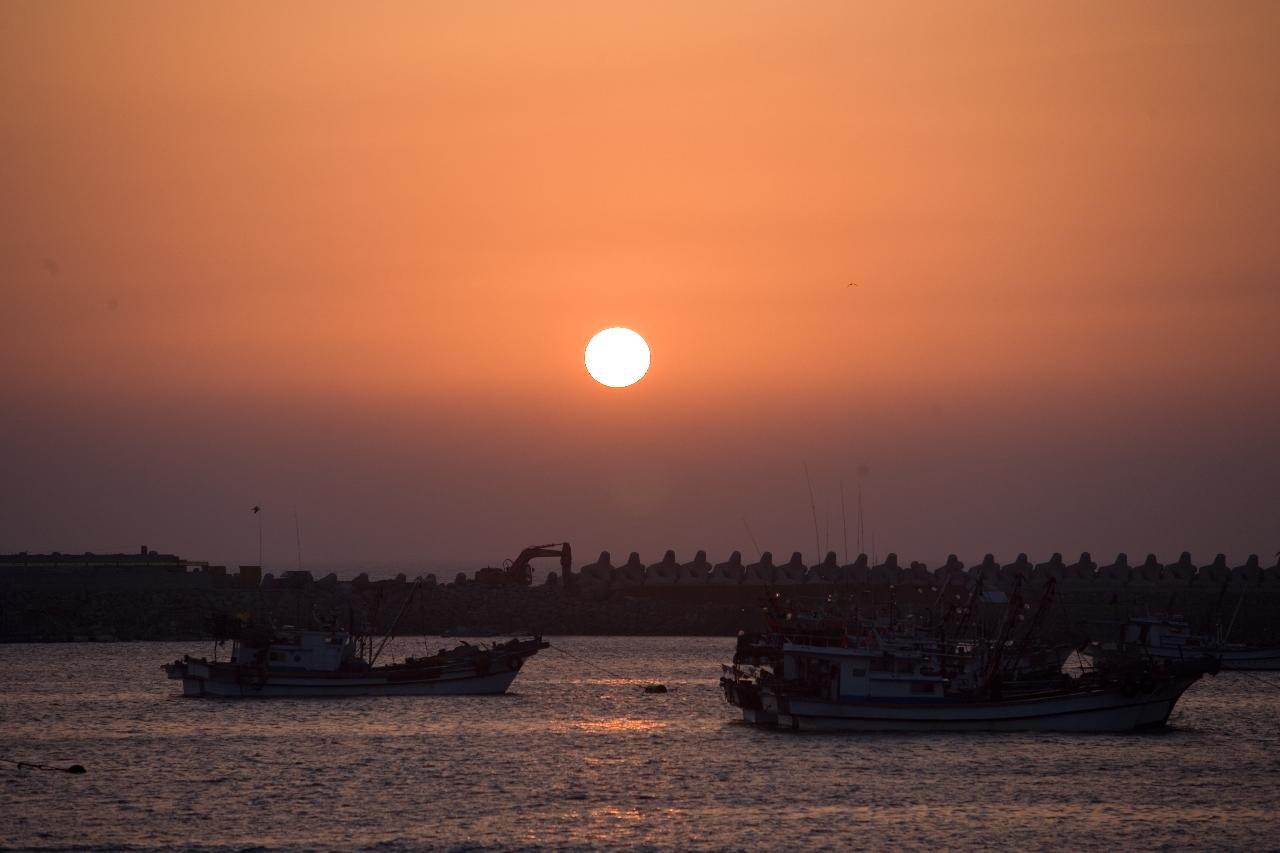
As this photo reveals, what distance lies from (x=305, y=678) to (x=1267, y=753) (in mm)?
40248

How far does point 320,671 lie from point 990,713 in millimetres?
30471

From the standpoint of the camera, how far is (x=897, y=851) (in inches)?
1678

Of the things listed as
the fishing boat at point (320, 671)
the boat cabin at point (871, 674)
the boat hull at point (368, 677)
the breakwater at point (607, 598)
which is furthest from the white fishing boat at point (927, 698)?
the breakwater at point (607, 598)

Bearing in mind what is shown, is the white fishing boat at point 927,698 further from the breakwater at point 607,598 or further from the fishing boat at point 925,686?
the breakwater at point 607,598

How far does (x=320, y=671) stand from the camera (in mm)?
78812

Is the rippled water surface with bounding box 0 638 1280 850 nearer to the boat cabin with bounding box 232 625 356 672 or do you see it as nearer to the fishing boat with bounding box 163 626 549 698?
the fishing boat with bounding box 163 626 549 698

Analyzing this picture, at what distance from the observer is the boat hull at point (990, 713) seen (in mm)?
64188

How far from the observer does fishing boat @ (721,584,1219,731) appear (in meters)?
63.7

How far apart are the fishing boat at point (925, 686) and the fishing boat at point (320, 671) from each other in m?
16.5

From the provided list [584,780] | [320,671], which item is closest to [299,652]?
[320,671]

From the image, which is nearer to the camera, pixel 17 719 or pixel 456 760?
pixel 456 760

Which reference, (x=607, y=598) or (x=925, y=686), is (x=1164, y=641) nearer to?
(x=925, y=686)

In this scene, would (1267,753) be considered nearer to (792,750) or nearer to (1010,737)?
(1010,737)

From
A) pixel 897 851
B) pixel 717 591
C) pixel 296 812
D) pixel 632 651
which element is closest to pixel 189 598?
pixel 632 651
